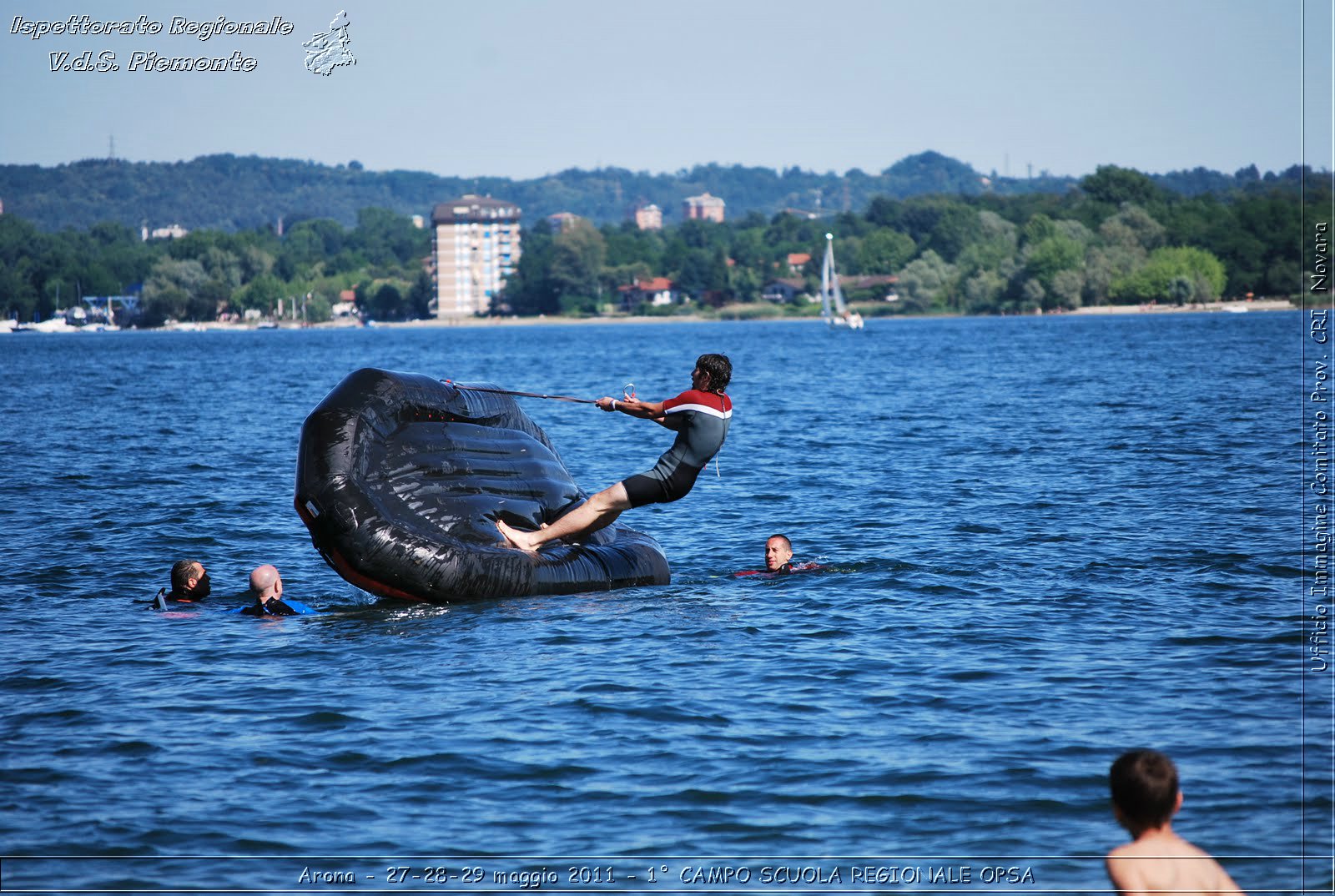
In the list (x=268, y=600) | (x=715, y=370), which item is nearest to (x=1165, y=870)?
(x=715, y=370)

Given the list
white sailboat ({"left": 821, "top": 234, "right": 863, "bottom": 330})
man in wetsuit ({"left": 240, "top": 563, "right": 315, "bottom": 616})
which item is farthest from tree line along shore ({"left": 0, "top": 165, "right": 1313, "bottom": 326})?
man in wetsuit ({"left": 240, "top": 563, "right": 315, "bottom": 616})

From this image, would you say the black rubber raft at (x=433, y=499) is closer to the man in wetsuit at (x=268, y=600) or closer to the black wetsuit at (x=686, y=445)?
the man in wetsuit at (x=268, y=600)

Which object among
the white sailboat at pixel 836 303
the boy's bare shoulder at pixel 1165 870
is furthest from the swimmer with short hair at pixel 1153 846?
the white sailboat at pixel 836 303

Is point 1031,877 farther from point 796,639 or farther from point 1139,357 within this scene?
point 1139,357

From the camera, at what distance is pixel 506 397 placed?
49.5 ft

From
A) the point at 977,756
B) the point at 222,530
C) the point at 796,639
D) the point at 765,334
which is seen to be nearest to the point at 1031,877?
the point at 977,756

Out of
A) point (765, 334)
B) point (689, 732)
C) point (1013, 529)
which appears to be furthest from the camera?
point (765, 334)

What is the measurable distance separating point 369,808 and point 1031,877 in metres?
3.86

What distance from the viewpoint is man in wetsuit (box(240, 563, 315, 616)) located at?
1327 cm

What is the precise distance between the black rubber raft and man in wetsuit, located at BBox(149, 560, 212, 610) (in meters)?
1.52

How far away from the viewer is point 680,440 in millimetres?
13086

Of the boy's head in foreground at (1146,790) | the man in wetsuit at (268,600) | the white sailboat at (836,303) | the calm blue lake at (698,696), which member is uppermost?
the white sailboat at (836,303)

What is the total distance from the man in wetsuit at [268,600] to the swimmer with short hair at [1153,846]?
9.22 meters

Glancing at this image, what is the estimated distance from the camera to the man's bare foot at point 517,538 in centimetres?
1340
